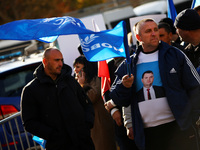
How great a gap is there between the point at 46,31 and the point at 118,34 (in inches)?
31.4

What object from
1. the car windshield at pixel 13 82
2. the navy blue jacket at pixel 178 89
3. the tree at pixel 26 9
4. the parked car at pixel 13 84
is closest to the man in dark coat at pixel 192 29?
the navy blue jacket at pixel 178 89

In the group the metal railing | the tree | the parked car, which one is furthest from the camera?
the tree

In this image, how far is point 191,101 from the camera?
3.76 meters

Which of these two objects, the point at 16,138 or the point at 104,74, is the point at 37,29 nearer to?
the point at 104,74

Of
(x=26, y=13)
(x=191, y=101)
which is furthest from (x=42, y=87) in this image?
(x=26, y=13)

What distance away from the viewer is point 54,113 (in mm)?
4047

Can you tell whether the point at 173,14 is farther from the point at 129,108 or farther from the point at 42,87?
the point at 42,87

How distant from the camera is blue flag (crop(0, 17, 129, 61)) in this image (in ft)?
13.2

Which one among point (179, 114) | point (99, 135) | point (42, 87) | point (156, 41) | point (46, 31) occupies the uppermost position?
point (46, 31)

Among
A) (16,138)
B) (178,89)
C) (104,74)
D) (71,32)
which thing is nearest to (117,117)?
(104,74)

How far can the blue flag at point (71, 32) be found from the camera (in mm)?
4020

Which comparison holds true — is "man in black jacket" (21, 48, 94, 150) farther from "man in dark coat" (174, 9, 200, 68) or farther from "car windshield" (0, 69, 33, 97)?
"car windshield" (0, 69, 33, 97)

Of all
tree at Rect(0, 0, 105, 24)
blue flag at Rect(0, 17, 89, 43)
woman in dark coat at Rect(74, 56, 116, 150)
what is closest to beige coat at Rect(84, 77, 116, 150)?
woman in dark coat at Rect(74, 56, 116, 150)

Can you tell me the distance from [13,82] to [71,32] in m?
2.58
